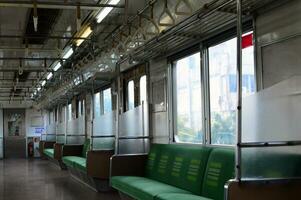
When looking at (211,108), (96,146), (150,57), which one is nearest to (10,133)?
(96,146)

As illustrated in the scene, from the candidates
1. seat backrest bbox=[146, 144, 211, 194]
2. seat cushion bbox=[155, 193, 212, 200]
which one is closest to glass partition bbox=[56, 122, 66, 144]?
seat backrest bbox=[146, 144, 211, 194]

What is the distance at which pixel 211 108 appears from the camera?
18.6 feet

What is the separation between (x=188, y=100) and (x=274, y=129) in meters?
2.86

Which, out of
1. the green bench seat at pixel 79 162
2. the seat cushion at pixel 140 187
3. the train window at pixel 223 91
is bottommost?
the green bench seat at pixel 79 162

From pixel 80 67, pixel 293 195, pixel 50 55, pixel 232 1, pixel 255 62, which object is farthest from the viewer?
pixel 50 55

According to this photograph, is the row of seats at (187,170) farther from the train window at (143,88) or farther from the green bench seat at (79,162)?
the train window at (143,88)

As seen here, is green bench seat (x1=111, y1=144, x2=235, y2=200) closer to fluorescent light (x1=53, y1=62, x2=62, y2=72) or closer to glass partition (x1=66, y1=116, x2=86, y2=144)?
fluorescent light (x1=53, y1=62, x2=62, y2=72)

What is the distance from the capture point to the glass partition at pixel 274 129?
134 inches

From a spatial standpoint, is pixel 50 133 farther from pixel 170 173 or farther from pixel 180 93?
pixel 170 173

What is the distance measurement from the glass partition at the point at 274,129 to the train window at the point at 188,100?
7.95ft

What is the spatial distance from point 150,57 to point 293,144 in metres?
3.90

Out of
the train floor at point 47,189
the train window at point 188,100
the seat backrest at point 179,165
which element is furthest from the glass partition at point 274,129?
the train floor at point 47,189

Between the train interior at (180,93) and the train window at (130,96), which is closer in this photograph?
the train interior at (180,93)

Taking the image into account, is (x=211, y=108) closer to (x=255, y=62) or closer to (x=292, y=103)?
(x=255, y=62)
